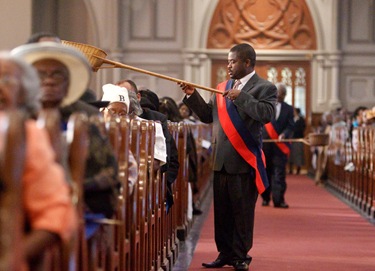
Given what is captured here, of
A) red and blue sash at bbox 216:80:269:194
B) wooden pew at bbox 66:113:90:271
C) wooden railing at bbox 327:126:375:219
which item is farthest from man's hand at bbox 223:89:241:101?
wooden railing at bbox 327:126:375:219

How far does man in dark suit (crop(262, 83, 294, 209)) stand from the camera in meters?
12.6

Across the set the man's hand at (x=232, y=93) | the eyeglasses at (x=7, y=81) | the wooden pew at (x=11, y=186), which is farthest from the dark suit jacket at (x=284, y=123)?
the wooden pew at (x=11, y=186)

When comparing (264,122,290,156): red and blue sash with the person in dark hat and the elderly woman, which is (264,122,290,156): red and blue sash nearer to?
the person in dark hat

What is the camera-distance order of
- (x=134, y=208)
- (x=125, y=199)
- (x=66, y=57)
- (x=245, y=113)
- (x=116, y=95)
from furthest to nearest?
(x=245, y=113), (x=116, y=95), (x=134, y=208), (x=125, y=199), (x=66, y=57)

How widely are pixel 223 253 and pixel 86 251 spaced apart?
3.54m

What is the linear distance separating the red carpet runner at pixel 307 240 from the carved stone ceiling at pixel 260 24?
24.4 ft

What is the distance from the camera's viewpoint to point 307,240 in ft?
30.4

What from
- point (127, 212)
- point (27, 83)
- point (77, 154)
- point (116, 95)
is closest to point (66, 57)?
point (77, 154)

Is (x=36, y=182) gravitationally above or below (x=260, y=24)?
below

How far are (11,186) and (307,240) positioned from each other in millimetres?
6889

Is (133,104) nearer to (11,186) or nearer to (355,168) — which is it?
(11,186)

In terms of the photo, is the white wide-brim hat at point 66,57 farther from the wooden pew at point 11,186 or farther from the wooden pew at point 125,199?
the wooden pew at point 11,186

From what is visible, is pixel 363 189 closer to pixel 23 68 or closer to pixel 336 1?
pixel 336 1

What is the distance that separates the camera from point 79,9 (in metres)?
21.2
